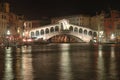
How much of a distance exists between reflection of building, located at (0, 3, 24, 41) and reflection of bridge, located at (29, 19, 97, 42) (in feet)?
115

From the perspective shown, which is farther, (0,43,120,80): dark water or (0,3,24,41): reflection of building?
(0,3,24,41): reflection of building

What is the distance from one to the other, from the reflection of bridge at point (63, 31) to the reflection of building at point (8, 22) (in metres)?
34.9

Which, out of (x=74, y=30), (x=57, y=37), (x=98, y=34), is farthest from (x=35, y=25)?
(x=98, y=34)

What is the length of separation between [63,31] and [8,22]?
53531 mm

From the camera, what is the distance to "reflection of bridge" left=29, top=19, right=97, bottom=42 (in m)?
171

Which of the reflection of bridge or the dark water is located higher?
the reflection of bridge

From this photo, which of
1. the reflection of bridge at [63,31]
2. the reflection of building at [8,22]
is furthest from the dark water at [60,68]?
the reflection of bridge at [63,31]

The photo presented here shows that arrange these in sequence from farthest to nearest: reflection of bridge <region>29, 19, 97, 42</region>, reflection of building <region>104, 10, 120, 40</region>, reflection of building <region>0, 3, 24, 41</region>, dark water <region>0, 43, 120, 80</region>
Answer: reflection of bridge <region>29, 19, 97, 42</region>
reflection of building <region>104, 10, 120, 40</region>
reflection of building <region>0, 3, 24, 41</region>
dark water <region>0, 43, 120, 80</region>

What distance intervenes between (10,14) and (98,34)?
166 feet

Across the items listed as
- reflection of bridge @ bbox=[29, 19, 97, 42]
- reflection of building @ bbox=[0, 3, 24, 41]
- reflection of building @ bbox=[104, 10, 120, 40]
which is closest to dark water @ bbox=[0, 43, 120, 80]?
reflection of building @ bbox=[0, 3, 24, 41]

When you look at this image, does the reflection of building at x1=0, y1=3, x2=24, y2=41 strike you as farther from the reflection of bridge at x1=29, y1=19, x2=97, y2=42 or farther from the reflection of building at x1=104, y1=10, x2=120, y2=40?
the reflection of building at x1=104, y1=10, x2=120, y2=40

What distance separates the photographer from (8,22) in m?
124

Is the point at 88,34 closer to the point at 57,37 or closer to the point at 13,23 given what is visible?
the point at 57,37

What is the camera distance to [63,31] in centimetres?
17338
